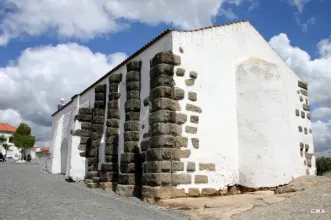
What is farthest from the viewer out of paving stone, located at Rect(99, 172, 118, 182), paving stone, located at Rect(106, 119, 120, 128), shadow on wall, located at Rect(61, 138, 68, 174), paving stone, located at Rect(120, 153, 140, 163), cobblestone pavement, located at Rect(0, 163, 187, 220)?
shadow on wall, located at Rect(61, 138, 68, 174)

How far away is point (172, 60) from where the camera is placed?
26.9 ft

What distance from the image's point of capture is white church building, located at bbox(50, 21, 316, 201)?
7.78m

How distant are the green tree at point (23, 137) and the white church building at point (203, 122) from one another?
3857cm

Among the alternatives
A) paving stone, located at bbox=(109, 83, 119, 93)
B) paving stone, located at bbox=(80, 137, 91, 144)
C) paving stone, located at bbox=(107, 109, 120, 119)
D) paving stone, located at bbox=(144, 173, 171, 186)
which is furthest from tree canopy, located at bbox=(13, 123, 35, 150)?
paving stone, located at bbox=(144, 173, 171, 186)

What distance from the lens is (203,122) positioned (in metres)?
8.41

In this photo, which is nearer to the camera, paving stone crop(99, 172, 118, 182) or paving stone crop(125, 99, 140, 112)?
paving stone crop(125, 99, 140, 112)

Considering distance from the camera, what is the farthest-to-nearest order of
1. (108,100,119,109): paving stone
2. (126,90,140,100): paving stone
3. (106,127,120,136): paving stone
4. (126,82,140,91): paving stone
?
1. (108,100,119,109): paving stone
2. (106,127,120,136): paving stone
3. (126,82,140,91): paving stone
4. (126,90,140,100): paving stone

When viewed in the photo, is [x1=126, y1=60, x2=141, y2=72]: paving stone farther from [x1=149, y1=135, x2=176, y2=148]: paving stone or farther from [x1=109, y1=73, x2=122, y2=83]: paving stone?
[x1=149, y1=135, x2=176, y2=148]: paving stone

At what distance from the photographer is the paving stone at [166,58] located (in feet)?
26.6

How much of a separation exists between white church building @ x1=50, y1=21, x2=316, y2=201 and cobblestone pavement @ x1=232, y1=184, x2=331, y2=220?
2067 mm

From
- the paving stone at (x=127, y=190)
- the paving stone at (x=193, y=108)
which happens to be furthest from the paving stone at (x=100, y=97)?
the paving stone at (x=193, y=108)

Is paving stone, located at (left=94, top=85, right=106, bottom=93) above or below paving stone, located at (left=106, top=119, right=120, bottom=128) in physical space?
above

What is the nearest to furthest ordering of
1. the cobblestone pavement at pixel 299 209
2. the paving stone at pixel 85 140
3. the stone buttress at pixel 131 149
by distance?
the cobblestone pavement at pixel 299 209 → the stone buttress at pixel 131 149 → the paving stone at pixel 85 140

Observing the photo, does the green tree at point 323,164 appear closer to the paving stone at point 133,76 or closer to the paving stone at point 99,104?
the paving stone at point 99,104
